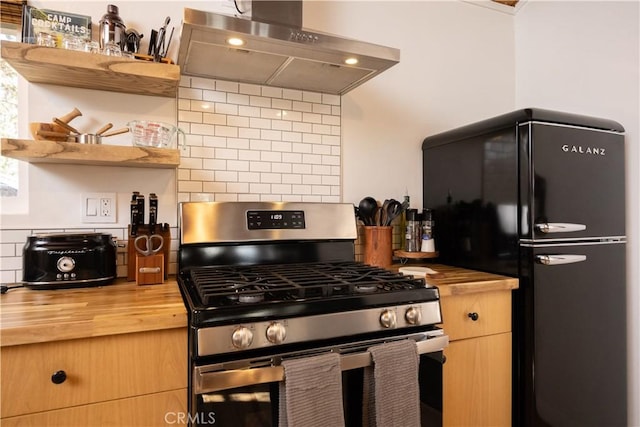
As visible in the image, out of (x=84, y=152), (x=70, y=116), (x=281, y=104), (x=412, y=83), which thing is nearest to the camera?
(x=84, y=152)

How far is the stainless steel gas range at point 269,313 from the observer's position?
1007mm

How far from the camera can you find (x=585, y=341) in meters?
1.68

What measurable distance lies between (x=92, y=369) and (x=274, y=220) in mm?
889

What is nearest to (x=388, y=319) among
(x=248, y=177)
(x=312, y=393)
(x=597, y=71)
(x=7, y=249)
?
(x=312, y=393)

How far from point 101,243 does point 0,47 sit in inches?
27.6

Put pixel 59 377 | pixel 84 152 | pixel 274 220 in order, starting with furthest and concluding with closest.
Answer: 1. pixel 274 220
2. pixel 84 152
3. pixel 59 377

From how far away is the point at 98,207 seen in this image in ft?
5.20

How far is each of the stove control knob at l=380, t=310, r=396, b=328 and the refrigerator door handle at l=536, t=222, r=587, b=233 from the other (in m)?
0.81

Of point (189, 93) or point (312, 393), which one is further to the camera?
point (189, 93)

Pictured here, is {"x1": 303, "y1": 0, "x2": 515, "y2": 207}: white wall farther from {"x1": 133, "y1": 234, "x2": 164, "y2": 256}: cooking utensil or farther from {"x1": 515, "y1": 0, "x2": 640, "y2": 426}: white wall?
{"x1": 133, "y1": 234, "x2": 164, "y2": 256}: cooking utensil

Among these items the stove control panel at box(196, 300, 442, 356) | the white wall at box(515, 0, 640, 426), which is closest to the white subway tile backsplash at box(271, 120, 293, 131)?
the stove control panel at box(196, 300, 442, 356)

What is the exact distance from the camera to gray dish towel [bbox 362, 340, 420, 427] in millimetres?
1124

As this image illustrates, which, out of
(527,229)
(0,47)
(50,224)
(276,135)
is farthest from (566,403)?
(0,47)

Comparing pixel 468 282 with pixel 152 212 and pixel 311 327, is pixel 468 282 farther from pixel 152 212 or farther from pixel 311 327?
pixel 152 212
